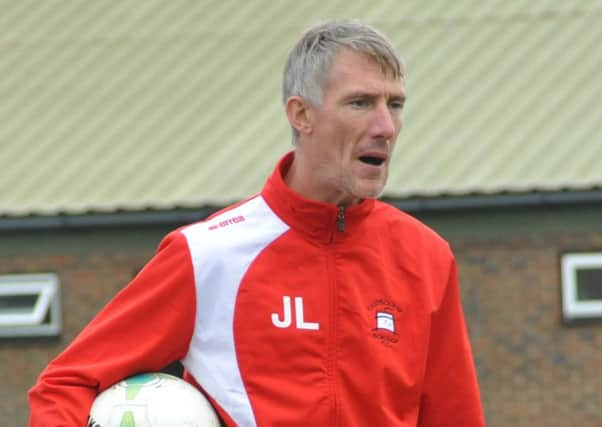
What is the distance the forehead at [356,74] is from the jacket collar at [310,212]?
0.33 m

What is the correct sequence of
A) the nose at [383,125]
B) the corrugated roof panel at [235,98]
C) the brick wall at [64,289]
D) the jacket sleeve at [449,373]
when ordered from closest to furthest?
the nose at [383,125] → the jacket sleeve at [449,373] → the brick wall at [64,289] → the corrugated roof panel at [235,98]

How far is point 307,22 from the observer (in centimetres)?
1917

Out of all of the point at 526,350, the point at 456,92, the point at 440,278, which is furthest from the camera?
the point at 456,92

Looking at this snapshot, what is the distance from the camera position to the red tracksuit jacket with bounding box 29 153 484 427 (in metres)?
4.33

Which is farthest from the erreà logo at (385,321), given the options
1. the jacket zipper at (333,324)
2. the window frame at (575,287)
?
the window frame at (575,287)

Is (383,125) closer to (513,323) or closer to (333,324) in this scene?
(333,324)

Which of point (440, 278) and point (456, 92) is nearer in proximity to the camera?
point (440, 278)

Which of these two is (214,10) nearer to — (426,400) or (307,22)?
(307,22)

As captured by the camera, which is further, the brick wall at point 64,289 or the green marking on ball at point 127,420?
→ the brick wall at point 64,289

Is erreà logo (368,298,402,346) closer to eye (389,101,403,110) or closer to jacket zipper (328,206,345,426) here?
jacket zipper (328,206,345,426)

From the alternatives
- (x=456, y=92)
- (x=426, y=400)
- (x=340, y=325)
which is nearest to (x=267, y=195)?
(x=340, y=325)

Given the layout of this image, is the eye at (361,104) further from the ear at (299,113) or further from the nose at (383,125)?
the ear at (299,113)

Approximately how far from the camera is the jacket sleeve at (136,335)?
14.3 feet

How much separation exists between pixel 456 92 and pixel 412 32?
1275 millimetres
